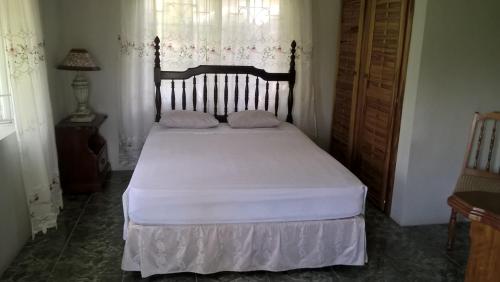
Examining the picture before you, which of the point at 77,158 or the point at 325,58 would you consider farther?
the point at 325,58

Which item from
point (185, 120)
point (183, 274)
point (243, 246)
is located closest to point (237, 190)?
point (243, 246)

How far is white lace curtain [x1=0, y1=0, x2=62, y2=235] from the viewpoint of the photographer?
2.58 meters

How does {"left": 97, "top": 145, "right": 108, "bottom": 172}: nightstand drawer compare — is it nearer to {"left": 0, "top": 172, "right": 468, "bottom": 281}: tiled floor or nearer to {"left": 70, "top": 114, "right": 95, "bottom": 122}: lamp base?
{"left": 70, "top": 114, "right": 95, "bottom": 122}: lamp base

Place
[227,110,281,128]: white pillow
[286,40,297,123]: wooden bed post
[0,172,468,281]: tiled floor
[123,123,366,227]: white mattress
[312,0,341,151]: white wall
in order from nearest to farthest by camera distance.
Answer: [123,123,366,227]: white mattress
[0,172,468,281]: tiled floor
[227,110,281,128]: white pillow
[286,40,297,123]: wooden bed post
[312,0,341,151]: white wall

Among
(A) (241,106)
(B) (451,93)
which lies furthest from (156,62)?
(B) (451,93)

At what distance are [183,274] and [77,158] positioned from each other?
168 cm

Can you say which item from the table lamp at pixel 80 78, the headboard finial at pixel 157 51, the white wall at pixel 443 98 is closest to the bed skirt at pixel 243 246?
the white wall at pixel 443 98

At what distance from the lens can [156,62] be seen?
3.92 m

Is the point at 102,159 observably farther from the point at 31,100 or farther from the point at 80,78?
the point at 31,100

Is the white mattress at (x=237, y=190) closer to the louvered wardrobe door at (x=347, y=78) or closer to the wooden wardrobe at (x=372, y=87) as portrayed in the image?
the wooden wardrobe at (x=372, y=87)

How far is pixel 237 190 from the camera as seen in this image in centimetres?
243

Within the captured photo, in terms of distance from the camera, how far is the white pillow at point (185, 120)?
380 centimetres

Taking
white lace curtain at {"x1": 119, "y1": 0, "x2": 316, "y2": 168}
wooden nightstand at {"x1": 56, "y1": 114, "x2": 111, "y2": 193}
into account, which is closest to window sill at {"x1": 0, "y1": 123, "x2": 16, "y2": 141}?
wooden nightstand at {"x1": 56, "y1": 114, "x2": 111, "y2": 193}

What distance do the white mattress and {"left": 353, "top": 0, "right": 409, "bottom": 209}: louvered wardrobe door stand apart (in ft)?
2.24
